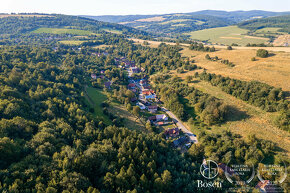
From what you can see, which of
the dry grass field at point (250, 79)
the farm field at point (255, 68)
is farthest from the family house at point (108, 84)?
the farm field at point (255, 68)

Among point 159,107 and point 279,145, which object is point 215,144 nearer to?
point 279,145

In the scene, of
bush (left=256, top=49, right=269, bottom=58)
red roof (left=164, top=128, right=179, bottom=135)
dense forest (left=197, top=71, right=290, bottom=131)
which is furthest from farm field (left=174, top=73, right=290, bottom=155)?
bush (left=256, top=49, right=269, bottom=58)

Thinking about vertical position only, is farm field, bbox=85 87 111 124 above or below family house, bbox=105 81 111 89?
below

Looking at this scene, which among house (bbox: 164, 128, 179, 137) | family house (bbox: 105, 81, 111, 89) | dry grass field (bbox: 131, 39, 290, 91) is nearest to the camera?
house (bbox: 164, 128, 179, 137)

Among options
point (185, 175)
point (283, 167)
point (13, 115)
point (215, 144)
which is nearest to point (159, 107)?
point (215, 144)

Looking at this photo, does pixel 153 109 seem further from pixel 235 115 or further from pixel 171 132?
pixel 235 115

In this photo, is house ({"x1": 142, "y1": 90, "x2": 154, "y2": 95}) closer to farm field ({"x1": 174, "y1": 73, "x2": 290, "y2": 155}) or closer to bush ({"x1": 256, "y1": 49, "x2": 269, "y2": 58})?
farm field ({"x1": 174, "y1": 73, "x2": 290, "y2": 155})

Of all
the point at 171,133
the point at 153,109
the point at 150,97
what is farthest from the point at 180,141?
the point at 150,97
